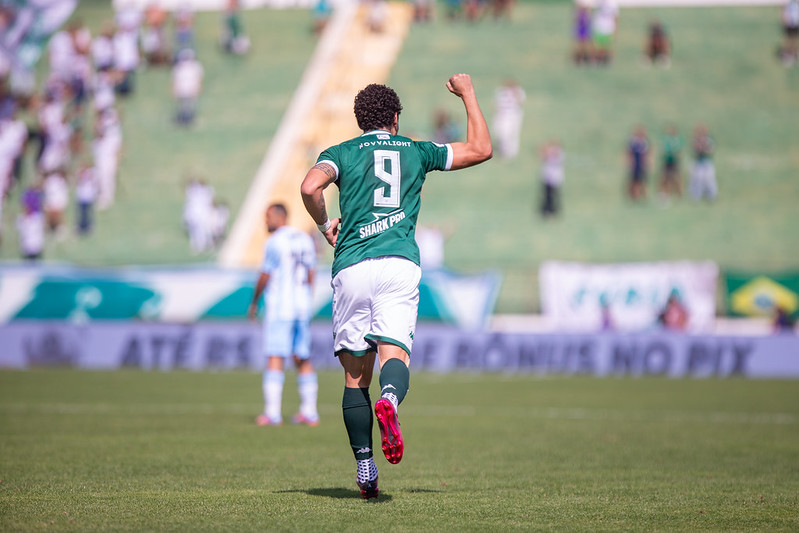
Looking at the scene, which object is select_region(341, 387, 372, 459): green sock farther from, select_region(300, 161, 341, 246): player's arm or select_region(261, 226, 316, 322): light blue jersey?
select_region(261, 226, 316, 322): light blue jersey

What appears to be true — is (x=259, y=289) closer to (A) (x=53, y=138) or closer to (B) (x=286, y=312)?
(B) (x=286, y=312)

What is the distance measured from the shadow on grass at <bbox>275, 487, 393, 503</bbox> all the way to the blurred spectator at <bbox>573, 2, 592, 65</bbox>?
33087mm

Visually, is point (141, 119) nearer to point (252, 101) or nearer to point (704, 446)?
point (252, 101)

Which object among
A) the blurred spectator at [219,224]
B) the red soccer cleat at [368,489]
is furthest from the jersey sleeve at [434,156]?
the blurred spectator at [219,224]

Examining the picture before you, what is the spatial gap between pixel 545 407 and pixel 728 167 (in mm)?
22444

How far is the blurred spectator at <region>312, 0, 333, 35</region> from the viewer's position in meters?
42.2

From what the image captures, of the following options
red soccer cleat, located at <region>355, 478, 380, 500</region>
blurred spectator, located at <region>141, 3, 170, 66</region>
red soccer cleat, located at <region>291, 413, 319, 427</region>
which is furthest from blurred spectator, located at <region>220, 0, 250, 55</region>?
red soccer cleat, located at <region>355, 478, 380, 500</region>

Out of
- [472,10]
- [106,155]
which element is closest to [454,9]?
[472,10]

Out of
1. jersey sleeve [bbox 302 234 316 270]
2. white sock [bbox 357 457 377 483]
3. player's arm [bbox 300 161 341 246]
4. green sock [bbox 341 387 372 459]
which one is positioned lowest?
white sock [bbox 357 457 377 483]

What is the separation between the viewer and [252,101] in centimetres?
3991

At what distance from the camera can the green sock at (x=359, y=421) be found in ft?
22.4

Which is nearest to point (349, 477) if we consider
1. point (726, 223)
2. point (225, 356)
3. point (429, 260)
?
point (225, 356)

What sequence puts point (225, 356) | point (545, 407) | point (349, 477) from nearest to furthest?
1. point (349, 477)
2. point (545, 407)
3. point (225, 356)

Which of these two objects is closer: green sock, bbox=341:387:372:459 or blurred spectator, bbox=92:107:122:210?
green sock, bbox=341:387:372:459
